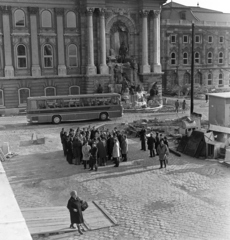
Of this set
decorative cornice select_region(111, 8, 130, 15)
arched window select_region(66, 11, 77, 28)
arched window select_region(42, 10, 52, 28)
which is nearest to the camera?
arched window select_region(42, 10, 52, 28)

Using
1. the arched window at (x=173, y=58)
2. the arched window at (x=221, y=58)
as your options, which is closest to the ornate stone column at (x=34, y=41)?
the arched window at (x=173, y=58)

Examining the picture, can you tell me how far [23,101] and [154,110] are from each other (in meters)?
14.0

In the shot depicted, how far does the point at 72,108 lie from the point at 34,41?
461 inches

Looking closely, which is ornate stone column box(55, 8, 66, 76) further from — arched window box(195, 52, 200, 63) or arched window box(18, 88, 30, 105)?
arched window box(195, 52, 200, 63)

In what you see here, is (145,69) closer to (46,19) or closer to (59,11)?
(59,11)

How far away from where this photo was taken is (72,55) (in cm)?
4331

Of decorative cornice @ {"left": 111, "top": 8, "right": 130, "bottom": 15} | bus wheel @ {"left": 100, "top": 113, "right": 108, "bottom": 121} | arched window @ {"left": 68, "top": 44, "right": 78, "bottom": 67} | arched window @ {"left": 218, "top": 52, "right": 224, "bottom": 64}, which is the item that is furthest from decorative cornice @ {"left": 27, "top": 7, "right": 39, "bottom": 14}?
arched window @ {"left": 218, "top": 52, "right": 224, "bottom": 64}

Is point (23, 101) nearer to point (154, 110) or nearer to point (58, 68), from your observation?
point (58, 68)

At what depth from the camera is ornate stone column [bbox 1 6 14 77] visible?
131 ft

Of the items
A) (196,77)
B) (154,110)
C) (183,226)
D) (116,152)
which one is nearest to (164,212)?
(183,226)

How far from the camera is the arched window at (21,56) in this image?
135ft

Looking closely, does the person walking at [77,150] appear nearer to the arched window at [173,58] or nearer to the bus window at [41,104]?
the bus window at [41,104]

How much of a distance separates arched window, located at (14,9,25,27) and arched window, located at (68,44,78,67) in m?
5.62

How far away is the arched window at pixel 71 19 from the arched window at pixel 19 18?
15.8 feet
